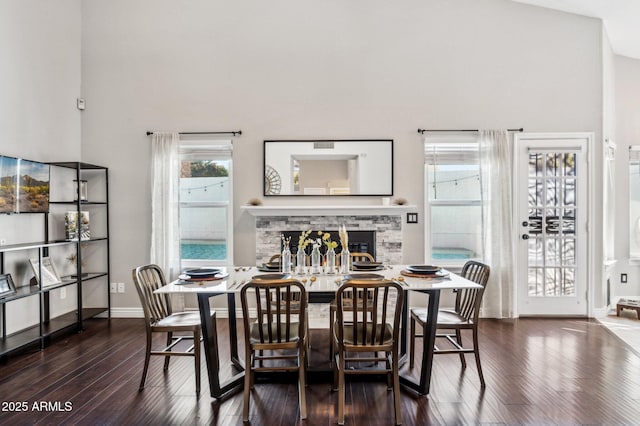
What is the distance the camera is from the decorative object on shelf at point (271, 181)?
14.7 feet

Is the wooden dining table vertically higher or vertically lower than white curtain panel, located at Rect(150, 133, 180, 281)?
lower

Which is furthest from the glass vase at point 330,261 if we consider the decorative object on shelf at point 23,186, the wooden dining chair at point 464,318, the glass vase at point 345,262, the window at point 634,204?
the window at point 634,204

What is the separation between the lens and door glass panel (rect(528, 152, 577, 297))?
443 cm

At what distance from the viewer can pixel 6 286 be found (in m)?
3.25

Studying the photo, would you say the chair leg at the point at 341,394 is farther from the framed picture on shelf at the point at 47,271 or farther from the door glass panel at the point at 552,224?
the door glass panel at the point at 552,224

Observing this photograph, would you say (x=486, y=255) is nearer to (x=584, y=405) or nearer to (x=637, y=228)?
(x=584, y=405)

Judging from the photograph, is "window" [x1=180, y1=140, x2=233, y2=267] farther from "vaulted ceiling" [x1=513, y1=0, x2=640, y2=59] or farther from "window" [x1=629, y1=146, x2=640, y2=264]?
"window" [x1=629, y1=146, x2=640, y2=264]

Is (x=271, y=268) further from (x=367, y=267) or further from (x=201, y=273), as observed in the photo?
(x=367, y=267)

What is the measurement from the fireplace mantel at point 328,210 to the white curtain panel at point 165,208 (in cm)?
85

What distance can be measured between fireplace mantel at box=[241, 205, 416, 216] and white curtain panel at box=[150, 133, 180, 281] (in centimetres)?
85

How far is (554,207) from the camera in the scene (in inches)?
175

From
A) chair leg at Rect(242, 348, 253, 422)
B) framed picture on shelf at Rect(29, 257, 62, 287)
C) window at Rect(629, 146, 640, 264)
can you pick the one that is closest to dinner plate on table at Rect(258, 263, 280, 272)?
chair leg at Rect(242, 348, 253, 422)

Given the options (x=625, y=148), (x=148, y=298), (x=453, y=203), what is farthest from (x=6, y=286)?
(x=625, y=148)

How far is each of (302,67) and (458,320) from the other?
334 cm
